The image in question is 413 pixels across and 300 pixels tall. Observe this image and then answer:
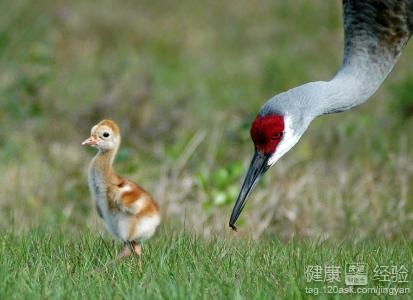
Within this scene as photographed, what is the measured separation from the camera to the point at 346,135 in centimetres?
789

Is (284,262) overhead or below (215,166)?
below

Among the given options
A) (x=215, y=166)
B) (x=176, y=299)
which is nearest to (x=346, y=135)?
(x=215, y=166)

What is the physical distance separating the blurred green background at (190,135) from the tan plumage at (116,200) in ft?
2.81

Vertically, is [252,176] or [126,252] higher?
[252,176]

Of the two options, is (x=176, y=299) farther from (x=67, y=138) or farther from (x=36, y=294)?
(x=67, y=138)

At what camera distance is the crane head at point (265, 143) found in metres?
5.04

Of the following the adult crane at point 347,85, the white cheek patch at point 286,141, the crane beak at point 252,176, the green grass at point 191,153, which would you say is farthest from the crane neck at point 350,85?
the green grass at point 191,153

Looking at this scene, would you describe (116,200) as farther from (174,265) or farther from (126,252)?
(174,265)

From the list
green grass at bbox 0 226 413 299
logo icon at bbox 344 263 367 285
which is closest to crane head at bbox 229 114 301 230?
green grass at bbox 0 226 413 299

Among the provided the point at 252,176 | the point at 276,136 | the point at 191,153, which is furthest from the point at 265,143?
the point at 191,153

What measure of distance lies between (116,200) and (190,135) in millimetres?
3256

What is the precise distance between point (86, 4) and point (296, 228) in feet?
29.4

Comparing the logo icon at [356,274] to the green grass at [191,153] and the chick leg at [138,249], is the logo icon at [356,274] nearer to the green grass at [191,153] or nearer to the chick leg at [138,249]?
the green grass at [191,153]

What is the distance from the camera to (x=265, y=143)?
509 cm
